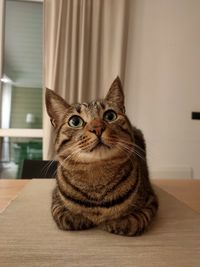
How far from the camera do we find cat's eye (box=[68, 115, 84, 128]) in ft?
2.21

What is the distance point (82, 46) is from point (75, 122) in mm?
1667

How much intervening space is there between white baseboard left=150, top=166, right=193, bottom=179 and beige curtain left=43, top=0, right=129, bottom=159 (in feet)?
2.64

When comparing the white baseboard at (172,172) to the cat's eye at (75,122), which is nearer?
the cat's eye at (75,122)

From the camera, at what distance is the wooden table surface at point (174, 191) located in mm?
960

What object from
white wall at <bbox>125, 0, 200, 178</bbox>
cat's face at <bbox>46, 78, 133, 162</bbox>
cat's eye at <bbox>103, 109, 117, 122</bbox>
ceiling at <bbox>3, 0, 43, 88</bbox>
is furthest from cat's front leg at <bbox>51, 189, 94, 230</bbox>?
ceiling at <bbox>3, 0, 43, 88</bbox>

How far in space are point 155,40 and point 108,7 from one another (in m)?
0.47

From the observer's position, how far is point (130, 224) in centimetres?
65

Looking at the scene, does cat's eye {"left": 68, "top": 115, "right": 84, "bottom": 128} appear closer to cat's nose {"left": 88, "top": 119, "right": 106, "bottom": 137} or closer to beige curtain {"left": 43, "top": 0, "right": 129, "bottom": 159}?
cat's nose {"left": 88, "top": 119, "right": 106, "bottom": 137}

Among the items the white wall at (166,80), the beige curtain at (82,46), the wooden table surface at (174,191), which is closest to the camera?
the wooden table surface at (174,191)

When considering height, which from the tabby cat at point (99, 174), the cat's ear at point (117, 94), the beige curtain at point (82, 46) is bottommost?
the tabby cat at point (99, 174)

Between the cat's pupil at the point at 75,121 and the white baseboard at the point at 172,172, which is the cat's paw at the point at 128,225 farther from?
the white baseboard at the point at 172,172

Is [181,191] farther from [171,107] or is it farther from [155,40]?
[155,40]

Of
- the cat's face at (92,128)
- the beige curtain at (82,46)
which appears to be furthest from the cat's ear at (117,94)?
the beige curtain at (82,46)

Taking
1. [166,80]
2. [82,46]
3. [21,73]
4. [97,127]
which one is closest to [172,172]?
[166,80]
